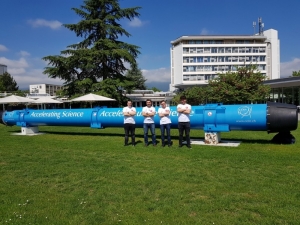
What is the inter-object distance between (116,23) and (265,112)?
1011 inches

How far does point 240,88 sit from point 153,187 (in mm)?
23662

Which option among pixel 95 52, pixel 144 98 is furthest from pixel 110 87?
pixel 144 98

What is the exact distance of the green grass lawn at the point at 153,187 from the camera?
3.90m

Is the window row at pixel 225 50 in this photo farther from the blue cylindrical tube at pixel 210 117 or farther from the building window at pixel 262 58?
the blue cylindrical tube at pixel 210 117

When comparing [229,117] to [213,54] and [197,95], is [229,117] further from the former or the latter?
[213,54]

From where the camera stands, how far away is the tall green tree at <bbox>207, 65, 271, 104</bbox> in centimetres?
2639

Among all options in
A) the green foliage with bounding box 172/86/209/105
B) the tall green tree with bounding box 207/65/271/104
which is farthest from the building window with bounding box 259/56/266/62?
the tall green tree with bounding box 207/65/271/104

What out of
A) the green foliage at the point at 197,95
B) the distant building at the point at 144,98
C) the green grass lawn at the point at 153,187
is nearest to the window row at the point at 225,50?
the distant building at the point at 144,98

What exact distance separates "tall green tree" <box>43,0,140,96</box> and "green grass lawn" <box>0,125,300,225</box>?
21417 mm

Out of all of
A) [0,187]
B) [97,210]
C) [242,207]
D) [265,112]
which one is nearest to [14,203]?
[0,187]

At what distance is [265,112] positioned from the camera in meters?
9.10

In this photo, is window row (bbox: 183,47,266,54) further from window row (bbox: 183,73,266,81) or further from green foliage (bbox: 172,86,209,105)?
green foliage (bbox: 172,86,209,105)

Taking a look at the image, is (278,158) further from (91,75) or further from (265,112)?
(91,75)

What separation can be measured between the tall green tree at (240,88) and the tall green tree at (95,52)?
405 inches
